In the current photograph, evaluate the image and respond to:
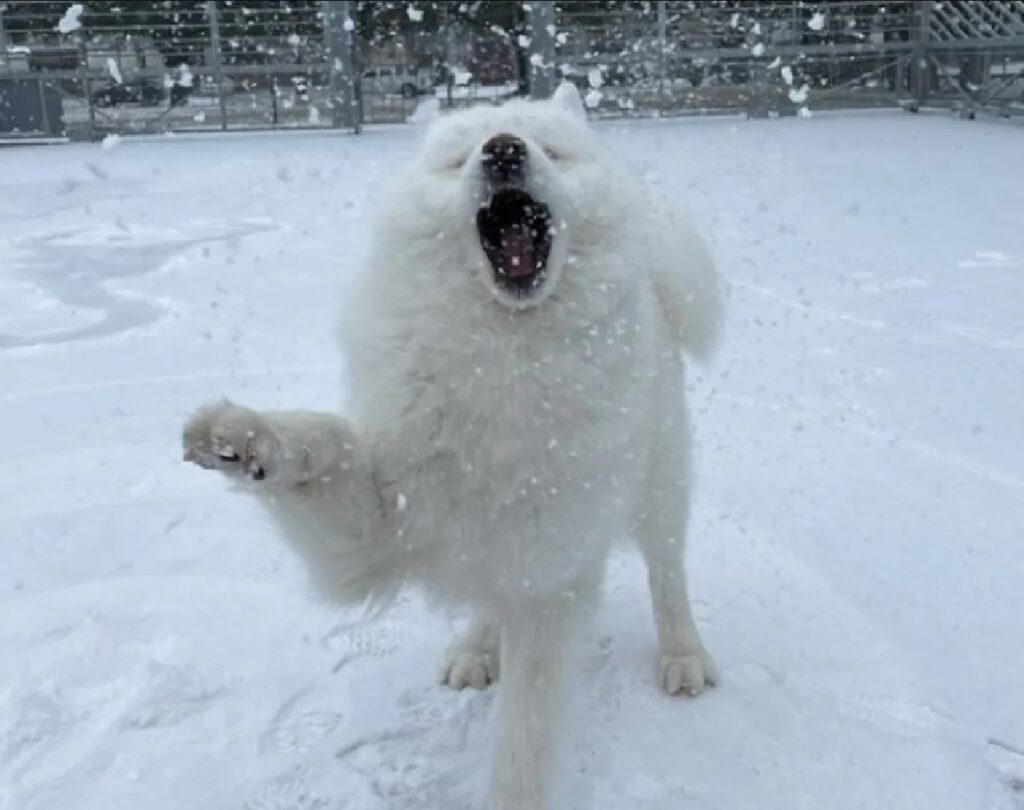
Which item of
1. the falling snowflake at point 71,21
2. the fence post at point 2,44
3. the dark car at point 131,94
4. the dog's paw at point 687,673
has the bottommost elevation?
the dog's paw at point 687,673

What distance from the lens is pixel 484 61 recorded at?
61.3ft

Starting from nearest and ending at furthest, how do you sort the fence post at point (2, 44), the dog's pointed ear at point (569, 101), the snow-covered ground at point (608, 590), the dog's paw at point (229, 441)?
1. the dog's paw at point (229, 441)
2. the snow-covered ground at point (608, 590)
3. the dog's pointed ear at point (569, 101)
4. the fence post at point (2, 44)

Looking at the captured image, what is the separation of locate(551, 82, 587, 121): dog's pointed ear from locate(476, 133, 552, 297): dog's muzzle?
43 centimetres

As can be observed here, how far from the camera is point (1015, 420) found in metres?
3.81

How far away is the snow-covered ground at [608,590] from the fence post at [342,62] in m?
10.7

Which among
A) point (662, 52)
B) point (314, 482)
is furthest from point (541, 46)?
point (314, 482)

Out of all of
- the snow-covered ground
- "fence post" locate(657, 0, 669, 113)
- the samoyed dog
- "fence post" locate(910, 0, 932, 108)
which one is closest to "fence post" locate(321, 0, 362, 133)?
"fence post" locate(657, 0, 669, 113)

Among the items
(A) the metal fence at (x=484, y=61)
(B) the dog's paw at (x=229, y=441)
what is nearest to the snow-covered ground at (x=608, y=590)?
(B) the dog's paw at (x=229, y=441)

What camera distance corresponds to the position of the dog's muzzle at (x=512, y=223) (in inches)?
73.8

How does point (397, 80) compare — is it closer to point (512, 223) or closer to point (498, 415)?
point (512, 223)

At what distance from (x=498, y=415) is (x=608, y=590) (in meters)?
1.12

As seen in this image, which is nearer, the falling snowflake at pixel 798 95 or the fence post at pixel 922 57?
the fence post at pixel 922 57

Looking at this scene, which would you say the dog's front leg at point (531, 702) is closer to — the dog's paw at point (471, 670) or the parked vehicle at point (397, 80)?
the dog's paw at point (471, 670)

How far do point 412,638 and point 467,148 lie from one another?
3.84 ft
